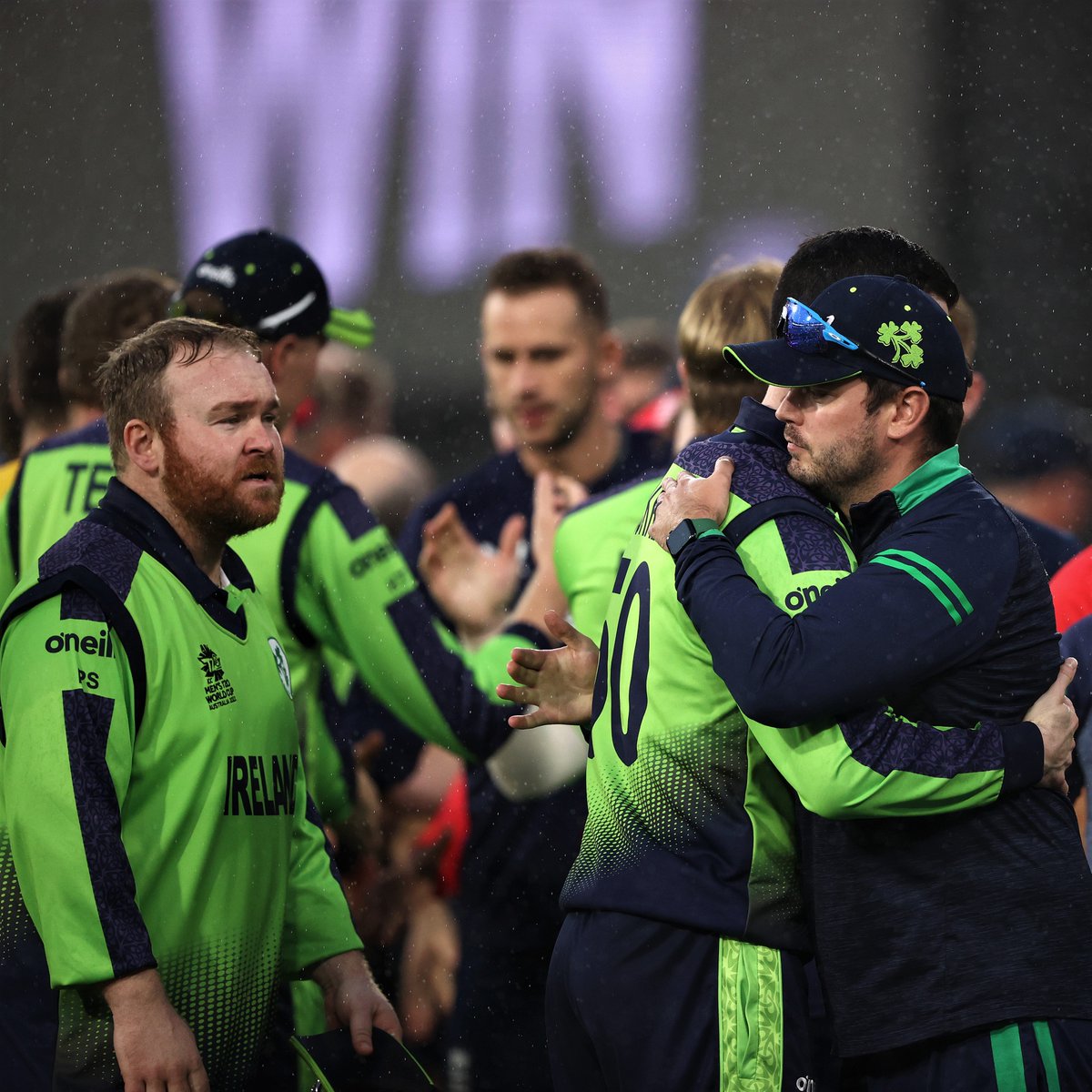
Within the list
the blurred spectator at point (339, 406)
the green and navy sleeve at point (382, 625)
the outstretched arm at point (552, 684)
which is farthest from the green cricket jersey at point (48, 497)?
the blurred spectator at point (339, 406)

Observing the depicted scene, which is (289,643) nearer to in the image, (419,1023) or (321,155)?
(419,1023)

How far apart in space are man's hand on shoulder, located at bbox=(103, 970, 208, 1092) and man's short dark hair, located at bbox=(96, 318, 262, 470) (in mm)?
860

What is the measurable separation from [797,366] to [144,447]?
1.09 metres

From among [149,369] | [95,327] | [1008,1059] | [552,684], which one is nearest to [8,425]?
[95,327]

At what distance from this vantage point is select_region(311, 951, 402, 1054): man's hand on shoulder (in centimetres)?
257

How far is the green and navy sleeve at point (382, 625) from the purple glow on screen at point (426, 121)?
5562 millimetres

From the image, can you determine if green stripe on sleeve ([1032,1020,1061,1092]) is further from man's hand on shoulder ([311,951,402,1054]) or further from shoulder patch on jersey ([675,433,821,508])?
man's hand on shoulder ([311,951,402,1054])

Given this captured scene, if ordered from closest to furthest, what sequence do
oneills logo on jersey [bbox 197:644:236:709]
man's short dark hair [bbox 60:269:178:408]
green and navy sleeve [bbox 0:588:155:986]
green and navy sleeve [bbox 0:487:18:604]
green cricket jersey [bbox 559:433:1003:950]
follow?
green cricket jersey [bbox 559:433:1003:950], green and navy sleeve [bbox 0:588:155:986], oneills logo on jersey [bbox 197:644:236:709], green and navy sleeve [bbox 0:487:18:604], man's short dark hair [bbox 60:269:178:408]

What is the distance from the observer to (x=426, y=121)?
9250 millimetres

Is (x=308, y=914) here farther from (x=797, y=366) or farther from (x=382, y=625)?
(x=797, y=366)

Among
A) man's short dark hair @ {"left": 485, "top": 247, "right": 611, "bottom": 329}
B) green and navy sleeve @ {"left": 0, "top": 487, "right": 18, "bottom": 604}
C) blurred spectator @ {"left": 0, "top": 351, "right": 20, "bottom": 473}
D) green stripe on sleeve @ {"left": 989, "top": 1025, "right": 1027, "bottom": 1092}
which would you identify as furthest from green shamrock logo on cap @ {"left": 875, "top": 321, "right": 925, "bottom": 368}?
blurred spectator @ {"left": 0, "top": 351, "right": 20, "bottom": 473}

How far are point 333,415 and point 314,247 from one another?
109 inches

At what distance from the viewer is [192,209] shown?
29.3ft

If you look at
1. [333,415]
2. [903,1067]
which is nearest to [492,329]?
[333,415]
